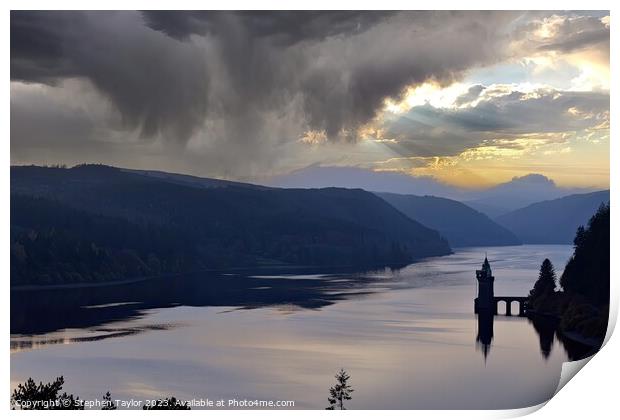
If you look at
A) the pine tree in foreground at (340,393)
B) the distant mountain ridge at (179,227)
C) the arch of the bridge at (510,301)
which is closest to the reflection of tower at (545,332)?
the arch of the bridge at (510,301)

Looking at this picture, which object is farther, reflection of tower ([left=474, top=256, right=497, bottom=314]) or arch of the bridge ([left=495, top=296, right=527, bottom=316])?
arch of the bridge ([left=495, top=296, right=527, bottom=316])

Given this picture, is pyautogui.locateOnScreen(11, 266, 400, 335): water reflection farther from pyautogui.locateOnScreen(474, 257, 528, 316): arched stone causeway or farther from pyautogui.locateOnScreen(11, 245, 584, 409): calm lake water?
pyautogui.locateOnScreen(474, 257, 528, 316): arched stone causeway

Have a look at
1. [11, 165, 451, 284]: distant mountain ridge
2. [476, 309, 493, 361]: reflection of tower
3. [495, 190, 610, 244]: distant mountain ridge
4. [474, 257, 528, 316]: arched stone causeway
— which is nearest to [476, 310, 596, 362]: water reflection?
[476, 309, 493, 361]: reflection of tower

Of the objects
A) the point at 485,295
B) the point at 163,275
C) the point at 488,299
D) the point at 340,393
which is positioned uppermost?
the point at 163,275

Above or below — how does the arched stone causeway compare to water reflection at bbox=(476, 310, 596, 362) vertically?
above

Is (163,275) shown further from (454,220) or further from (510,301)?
(510,301)

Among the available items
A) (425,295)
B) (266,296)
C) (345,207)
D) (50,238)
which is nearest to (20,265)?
(50,238)

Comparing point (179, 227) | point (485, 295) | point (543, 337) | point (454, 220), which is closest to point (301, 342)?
point (543, 337)
